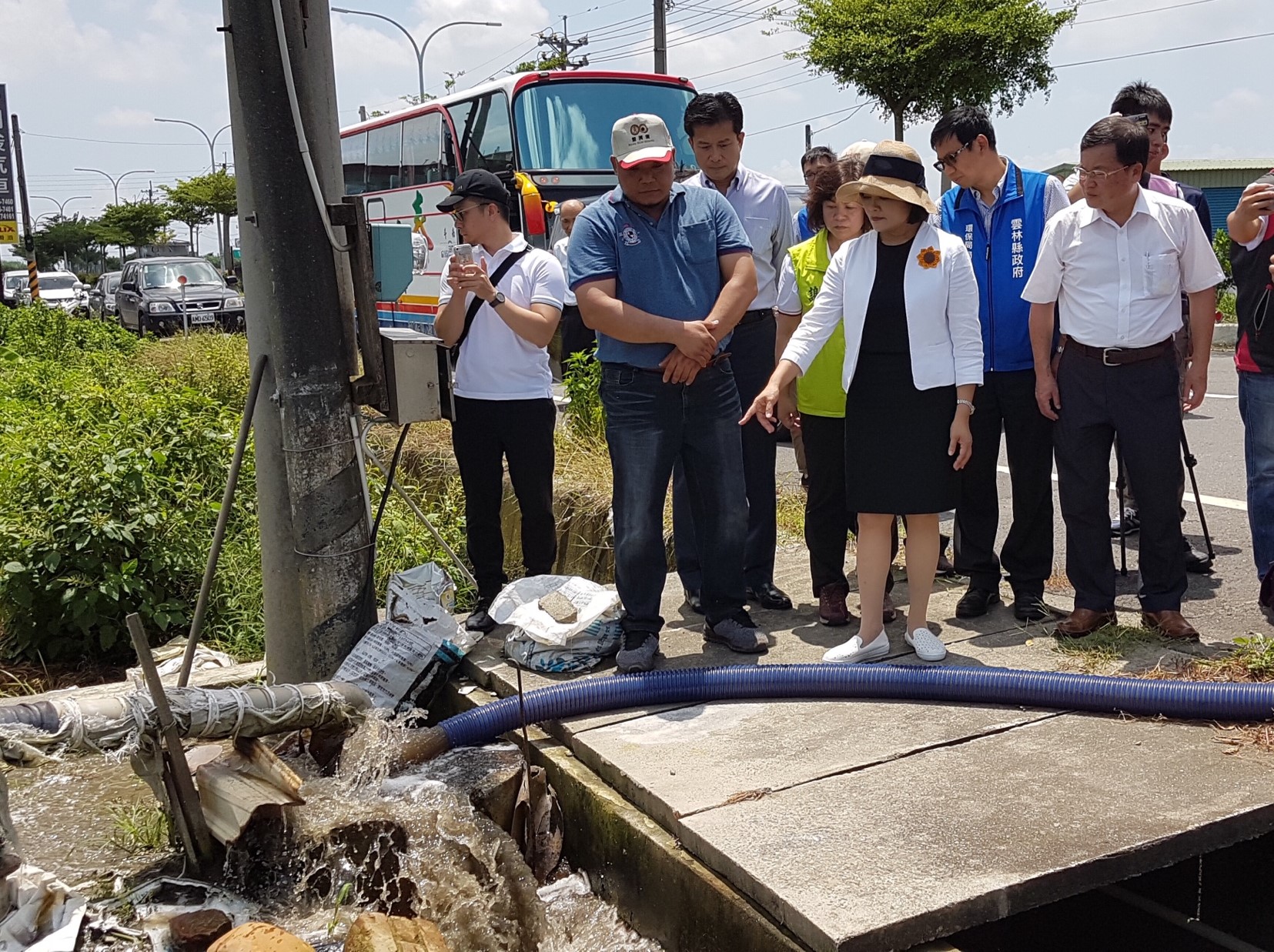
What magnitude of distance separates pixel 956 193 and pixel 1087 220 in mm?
694

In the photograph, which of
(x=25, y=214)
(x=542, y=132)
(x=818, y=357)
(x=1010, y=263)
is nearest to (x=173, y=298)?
(x=25, y=214)

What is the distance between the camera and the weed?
394cm

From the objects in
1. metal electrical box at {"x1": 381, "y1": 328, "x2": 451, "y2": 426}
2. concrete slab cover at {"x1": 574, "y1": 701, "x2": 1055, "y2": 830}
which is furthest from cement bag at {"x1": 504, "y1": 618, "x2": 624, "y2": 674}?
metal electrical box at {"x1": 381, "y1": 328, "x2": 451, "y2": 426}

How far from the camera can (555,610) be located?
453 cm

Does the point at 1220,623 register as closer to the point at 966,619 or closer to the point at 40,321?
the point at 966,619

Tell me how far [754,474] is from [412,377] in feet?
4.99

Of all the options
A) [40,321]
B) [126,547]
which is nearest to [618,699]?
[126,547]

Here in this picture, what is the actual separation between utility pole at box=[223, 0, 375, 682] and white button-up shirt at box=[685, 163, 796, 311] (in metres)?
1.68

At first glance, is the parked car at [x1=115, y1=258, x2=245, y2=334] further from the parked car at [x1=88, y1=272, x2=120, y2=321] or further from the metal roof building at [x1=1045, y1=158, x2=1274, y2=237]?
the metal roof building at [x1=1045, y1=158, x2=1274, y2=237]

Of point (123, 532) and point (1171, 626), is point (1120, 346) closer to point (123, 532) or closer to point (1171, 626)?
point (1171, 626)

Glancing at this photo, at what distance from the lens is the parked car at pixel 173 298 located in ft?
82.0

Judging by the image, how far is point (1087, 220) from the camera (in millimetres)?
4395

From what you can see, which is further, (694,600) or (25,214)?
(25,214)

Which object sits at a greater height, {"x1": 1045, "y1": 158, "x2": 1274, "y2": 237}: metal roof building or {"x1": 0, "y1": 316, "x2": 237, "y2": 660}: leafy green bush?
{"x1": 1045, "y1": 158, "x2": 1274, "y2": 237}: metal roof building
